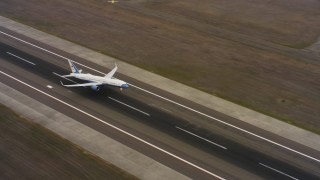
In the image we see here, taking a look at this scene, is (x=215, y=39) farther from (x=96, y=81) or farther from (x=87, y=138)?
(x=87, y=138)

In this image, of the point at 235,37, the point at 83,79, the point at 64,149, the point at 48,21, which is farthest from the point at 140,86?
the point at 48,21

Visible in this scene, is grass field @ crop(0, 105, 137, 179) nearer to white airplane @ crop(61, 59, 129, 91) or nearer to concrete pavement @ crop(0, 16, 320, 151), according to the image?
white airplane @ crop(61, 59, 129, 91)

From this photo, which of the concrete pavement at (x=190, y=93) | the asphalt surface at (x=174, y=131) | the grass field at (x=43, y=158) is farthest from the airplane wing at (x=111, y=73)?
the grass field at (x=43, y=158)

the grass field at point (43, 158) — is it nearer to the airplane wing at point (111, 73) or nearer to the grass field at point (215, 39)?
the airplane wing at point (111, 73)

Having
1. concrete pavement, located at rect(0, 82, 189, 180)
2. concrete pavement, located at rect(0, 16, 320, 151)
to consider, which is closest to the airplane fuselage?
concrete pavement, located at rect(0, 16, 320, 151)

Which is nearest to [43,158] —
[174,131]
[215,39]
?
[174,131]
